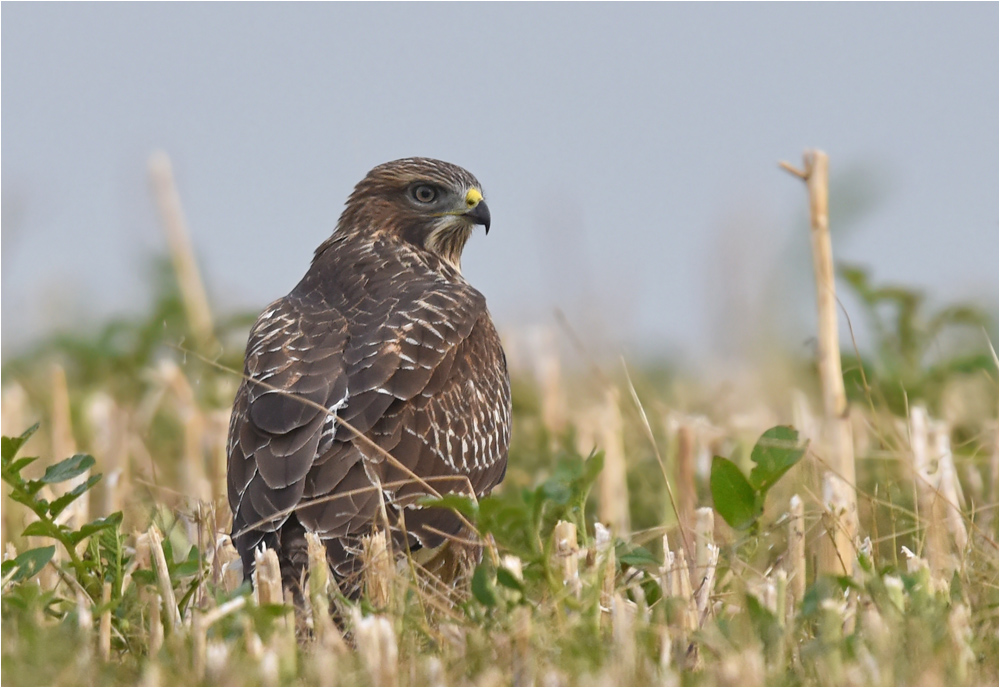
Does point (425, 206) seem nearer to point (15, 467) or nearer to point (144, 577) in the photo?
point (144, 577)

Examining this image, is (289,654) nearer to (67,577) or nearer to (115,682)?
(115,682)

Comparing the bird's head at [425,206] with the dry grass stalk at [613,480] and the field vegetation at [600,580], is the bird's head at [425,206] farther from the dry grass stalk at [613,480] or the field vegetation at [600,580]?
the field vegetation at [600,580]

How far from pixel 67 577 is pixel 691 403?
15.6 feet

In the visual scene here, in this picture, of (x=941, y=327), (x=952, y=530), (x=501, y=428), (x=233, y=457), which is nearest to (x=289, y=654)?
(x=233, y=457)

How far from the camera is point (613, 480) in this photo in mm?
6598

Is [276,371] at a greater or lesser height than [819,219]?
lesser

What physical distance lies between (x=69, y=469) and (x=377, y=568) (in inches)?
43.3

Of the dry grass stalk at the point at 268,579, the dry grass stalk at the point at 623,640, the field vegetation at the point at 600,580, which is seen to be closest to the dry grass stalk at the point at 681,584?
the field vegetation at the point at 600,580

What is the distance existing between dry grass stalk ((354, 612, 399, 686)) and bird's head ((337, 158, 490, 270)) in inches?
127

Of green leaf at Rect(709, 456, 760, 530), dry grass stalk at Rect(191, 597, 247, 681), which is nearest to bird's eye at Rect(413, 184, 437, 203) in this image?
green leaf at Rect(709, 456, 760, 530)

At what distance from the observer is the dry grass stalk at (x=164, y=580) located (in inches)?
161

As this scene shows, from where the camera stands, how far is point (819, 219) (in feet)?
15.5

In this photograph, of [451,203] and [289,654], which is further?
[451,203]

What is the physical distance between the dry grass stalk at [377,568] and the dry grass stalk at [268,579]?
0.27m
